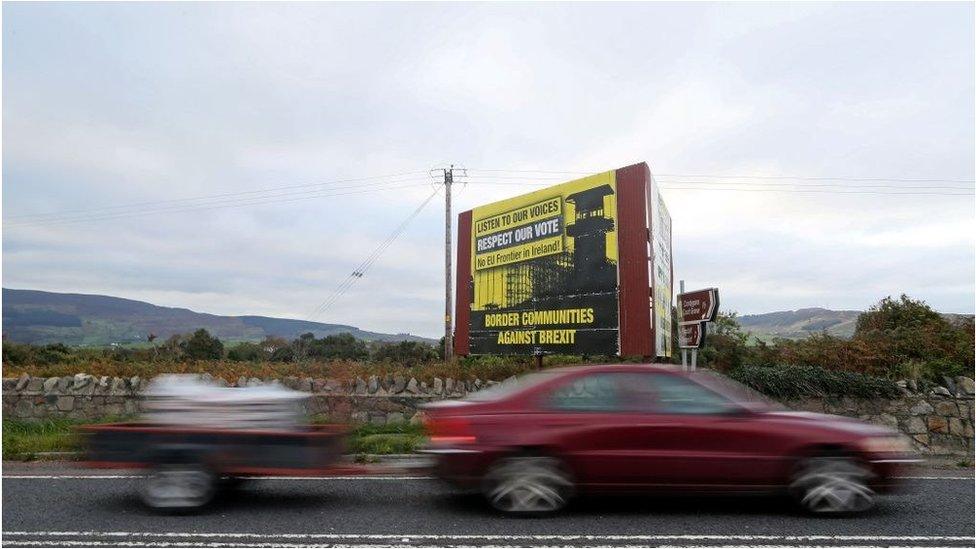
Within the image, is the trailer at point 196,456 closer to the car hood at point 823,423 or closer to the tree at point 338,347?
the car hood at point 823,423

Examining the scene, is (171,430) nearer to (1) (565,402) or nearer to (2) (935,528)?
(1) (565,402)

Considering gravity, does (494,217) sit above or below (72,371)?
above

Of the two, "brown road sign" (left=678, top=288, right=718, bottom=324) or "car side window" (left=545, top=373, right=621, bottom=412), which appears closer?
"car side window" (left=545, top=373, right=621, bottom=412)

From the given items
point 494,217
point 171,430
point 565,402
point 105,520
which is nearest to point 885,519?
point 565,402

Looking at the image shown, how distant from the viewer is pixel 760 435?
6629mm

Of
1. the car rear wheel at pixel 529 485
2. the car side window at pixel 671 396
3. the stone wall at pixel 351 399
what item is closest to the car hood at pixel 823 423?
the car side window at pixel 671 396

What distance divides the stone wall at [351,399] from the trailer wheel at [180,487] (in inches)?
278

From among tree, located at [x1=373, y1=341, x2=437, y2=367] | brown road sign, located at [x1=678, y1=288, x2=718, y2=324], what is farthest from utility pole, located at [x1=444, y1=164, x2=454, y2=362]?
brown road sign, located at [x1=678, y1=288, x2=718, y2=324]

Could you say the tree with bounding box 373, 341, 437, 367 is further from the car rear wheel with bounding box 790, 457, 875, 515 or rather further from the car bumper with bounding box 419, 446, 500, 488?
the car rear wheel with bounding box 790, 457, 875, 515

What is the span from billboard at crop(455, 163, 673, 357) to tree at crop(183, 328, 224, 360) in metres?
9.07

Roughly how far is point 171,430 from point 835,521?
235 inches

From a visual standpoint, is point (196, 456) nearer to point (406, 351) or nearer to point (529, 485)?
point (529, 485)

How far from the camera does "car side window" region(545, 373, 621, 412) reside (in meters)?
6.82

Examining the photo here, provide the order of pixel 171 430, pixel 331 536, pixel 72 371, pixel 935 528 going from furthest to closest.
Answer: pixel 72 371 → pixel 171 430 → pixel 935 528 → pixel 331 536
